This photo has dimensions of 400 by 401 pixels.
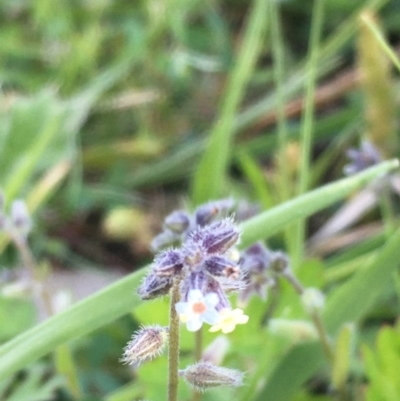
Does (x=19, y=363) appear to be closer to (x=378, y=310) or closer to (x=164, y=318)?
(x=164, y=318)

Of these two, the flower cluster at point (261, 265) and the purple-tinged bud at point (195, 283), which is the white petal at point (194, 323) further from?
the flower cluster at point (261, 265)

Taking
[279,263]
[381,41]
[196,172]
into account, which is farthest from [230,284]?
[196,172]

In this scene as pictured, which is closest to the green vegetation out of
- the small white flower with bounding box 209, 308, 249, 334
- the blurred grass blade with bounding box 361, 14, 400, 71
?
the blurred grass blade with bounding box 361, 14, 400, 71

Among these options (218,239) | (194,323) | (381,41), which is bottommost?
(194,323)

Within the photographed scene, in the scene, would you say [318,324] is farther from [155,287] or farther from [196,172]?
[196,172]

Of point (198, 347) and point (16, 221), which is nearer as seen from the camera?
point (198, 347)

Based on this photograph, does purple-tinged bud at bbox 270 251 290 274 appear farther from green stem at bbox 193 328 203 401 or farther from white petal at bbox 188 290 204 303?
white petal at bbox 188 290 204 303

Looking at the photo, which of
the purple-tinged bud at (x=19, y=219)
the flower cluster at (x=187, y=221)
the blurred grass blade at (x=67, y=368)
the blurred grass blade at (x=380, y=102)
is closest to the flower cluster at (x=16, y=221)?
the purple-tinged bud at (x=19, y=219)
